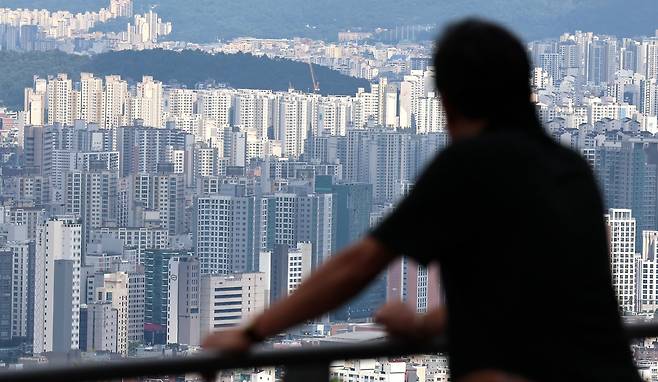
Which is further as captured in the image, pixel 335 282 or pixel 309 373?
pixel 309 373

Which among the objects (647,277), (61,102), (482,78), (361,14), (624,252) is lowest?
(647,277)

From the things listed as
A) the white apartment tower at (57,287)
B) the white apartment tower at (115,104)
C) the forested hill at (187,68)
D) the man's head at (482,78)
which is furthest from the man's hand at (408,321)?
the forested hill at (187,68)

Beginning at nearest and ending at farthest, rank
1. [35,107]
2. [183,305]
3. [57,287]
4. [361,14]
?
[183,305] < [57,287] < [35,107] < [361,14]

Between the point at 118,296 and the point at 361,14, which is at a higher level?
the point at 361,14

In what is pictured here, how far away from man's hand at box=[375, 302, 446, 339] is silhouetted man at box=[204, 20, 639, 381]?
97 millimetres

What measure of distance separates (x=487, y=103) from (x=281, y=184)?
131 ft

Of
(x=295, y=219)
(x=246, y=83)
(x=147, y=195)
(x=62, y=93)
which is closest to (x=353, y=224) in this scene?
(x=295, y=219)

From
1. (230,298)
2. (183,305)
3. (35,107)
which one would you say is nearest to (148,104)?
(35,107)

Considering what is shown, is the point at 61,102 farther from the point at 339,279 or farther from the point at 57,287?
the point at 339,279

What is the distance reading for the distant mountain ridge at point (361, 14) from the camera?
59375 mm

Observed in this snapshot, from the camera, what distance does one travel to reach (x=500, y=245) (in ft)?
2.64

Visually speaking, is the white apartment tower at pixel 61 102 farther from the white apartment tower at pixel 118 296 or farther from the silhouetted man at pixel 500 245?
the silhouetted man at pixel 500 245

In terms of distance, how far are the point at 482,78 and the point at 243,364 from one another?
204 millimetres

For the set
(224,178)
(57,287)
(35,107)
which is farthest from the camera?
(35,107)
